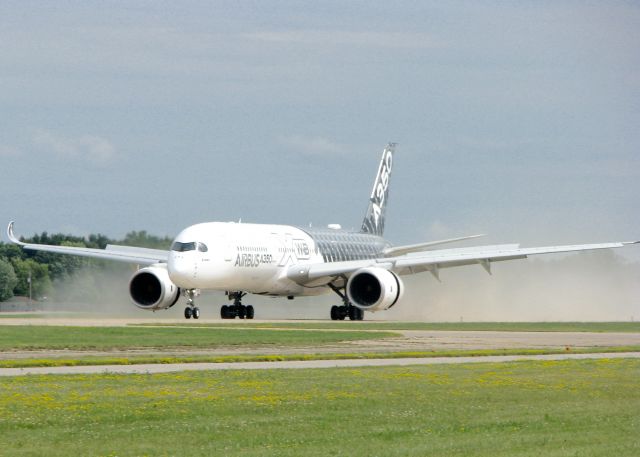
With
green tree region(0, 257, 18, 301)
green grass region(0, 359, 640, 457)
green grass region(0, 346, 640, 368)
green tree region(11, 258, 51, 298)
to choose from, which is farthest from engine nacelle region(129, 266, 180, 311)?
green tree region(11, 258, 51, 298)

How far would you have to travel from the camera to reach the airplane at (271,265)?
69438 mm

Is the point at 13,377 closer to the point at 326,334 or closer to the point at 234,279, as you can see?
the point at 326,334

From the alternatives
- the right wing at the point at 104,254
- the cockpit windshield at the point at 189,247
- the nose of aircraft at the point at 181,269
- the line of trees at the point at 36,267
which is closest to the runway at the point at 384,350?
the nose of aircraft at the point at 181,269

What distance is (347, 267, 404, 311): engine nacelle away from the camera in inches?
2783

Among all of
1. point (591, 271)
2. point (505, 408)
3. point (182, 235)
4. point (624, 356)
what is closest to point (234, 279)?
point (182, 235)

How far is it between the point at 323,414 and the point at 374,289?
162 feet

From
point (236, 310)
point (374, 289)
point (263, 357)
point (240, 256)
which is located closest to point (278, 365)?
point (263, 357)

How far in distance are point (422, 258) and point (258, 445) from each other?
56476 millimetres

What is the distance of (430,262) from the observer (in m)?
75.1

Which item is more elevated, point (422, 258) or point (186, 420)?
point (422, 258)

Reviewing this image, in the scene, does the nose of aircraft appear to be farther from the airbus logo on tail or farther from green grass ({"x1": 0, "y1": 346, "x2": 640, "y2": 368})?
green grass ({"x1": 0, "y1": 346, "x2": 640, "y2": 368})

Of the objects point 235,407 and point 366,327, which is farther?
point 366,327

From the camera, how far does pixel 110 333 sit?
1971 inches

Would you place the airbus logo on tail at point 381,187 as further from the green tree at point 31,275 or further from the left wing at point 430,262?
the green tree at point 31,275
